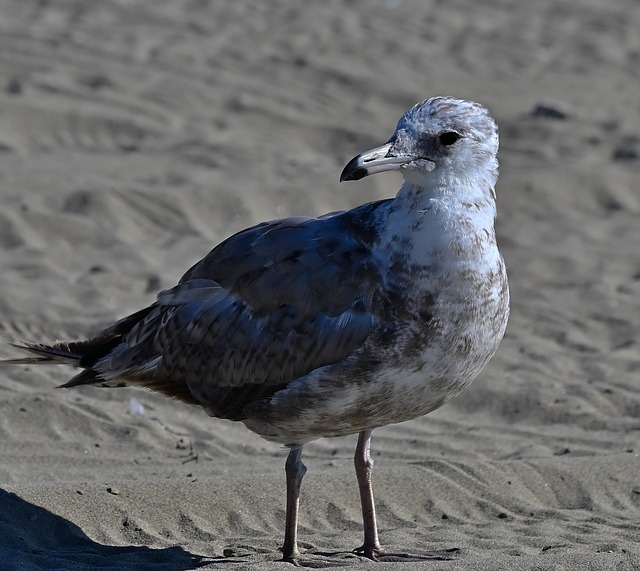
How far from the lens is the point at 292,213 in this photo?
10.2 metres

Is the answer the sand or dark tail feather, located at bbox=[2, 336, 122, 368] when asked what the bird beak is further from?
dark tail feather, located at bbox=[2, 336, 122, 368]

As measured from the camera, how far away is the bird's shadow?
5.56 m

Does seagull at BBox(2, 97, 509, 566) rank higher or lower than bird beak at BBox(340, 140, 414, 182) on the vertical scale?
lower

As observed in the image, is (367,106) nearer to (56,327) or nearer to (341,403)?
(56,327)

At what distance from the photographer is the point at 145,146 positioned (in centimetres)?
1119

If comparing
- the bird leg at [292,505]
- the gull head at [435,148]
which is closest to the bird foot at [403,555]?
the bird leg at [292,505]

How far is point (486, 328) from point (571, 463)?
63.9 inches

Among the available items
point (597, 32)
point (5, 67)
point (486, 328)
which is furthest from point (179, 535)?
point (597, 32)

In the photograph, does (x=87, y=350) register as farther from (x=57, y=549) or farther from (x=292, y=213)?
(x=292, y=213)

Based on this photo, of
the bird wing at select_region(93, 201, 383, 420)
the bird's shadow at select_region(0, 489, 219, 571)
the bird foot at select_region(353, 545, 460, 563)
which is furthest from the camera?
the bird foot at select_region(353, 545, 460, 563)

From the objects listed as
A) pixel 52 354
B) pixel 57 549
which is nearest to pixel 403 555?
pixel 57 549

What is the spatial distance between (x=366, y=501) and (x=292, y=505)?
0.34 m

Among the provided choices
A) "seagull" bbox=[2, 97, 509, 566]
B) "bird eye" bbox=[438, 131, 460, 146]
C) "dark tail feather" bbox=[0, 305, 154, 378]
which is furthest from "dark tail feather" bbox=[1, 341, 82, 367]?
"bird eye" bbox=[438, 131, 460, 146]

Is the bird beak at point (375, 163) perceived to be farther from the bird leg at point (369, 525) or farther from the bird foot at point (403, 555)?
the bird foot at point (403, 555)
